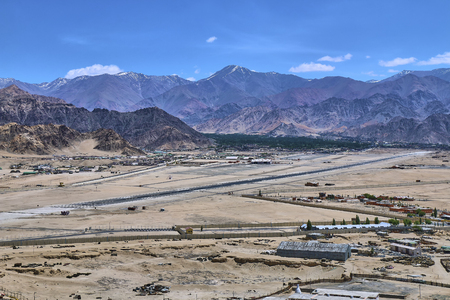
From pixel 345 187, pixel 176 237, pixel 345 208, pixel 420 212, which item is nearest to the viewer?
pixel 176 237

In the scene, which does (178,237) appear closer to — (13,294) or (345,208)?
(13,294)

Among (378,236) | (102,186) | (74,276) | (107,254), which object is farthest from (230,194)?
(74,276)

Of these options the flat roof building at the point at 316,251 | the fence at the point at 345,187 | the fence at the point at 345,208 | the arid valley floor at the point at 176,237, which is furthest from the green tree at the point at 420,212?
the fence at the point at 345,187

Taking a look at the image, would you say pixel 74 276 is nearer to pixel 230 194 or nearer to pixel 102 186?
pixel 230 194

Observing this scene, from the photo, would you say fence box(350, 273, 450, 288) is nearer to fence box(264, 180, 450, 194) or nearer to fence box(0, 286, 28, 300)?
fence box(0, 286, 28, 300)

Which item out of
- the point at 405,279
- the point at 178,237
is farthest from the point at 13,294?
the point at 405,279

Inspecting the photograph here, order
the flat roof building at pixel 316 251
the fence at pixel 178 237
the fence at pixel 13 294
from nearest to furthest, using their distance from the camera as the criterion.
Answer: the fence at pixel 13 294
the flat roof building at pixel 316 251
the fence at pixel 178 237

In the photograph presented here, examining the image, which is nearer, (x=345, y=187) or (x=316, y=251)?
(x=316, y=251)

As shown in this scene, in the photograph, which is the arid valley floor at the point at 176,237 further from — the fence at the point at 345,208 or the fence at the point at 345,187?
the fence at the point at 345,208
